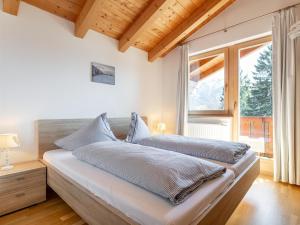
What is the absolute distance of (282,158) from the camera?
262 centimetres

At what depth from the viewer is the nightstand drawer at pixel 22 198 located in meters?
1.78

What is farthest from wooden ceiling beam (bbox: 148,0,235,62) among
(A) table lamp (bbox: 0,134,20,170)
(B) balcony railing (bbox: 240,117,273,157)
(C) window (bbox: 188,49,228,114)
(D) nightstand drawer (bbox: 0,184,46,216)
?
(D) nightstand drawer (bbox: 0,184,46,216)

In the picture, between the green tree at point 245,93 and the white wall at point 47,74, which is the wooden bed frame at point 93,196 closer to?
the white wall at point 47,74

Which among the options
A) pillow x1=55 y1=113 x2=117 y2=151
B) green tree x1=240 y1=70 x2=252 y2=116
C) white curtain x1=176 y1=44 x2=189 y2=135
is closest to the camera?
pillow x1=55 y1=113 x2=117 y2=151

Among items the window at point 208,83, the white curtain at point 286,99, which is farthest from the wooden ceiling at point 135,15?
the white curtain at point 286,99

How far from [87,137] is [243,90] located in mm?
2891

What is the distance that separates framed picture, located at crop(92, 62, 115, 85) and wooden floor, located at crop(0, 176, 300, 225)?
1916mm

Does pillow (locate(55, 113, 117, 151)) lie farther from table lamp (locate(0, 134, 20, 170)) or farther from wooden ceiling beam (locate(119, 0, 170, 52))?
wooden ceiling beam (locate(119, 0, 170, 52))

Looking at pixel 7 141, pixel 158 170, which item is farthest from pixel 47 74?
pixel 158 170

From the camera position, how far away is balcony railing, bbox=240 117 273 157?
302cm

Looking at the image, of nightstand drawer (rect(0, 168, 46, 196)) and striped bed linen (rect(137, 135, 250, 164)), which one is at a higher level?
striped bed linen (rect(137, 135, 250, 164))

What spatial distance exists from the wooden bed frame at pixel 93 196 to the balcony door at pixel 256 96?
1120mm

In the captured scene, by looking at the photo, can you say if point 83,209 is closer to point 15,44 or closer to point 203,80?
point 15,44

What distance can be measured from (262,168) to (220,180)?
7.20 feet
